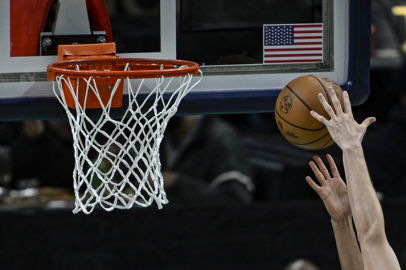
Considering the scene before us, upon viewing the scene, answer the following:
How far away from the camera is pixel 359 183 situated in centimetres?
201

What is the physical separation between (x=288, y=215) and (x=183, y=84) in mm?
2065

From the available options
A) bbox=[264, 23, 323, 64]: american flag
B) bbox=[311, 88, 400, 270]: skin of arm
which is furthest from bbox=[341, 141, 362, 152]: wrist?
bbox=[264, 23, 323, 64]: american flag

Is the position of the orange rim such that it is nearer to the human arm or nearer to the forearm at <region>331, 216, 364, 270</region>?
the human arm

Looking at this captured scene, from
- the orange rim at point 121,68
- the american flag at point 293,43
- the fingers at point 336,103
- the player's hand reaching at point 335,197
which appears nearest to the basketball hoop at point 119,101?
the orange rim at point 121,68

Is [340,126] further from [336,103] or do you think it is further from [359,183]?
[359,183]

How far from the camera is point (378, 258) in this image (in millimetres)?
2062

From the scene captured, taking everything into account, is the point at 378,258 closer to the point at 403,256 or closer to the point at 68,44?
the point at 68,44

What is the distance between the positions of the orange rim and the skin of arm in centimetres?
51

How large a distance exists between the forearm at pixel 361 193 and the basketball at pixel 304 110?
0.54ft

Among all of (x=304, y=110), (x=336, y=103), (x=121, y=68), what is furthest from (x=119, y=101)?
(x=336, y=103)

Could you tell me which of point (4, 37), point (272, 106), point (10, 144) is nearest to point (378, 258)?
point (272, 106)

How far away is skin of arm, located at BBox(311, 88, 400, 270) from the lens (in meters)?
1.99

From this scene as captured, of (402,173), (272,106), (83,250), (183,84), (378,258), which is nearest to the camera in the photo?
(378,258)

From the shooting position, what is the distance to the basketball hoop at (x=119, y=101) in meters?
2.09
